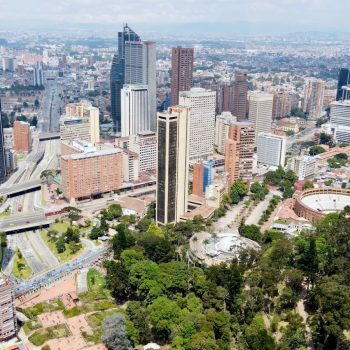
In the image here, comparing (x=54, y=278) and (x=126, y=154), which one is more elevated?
(x=126, y=154)

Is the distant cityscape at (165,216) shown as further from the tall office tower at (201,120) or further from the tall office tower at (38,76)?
the tall office tower at (38,76)

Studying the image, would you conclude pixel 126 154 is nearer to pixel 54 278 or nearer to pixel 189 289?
pixel 54 278

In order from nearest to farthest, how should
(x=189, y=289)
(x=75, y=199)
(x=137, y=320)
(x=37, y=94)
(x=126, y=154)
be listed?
(x=137, y=320) → (x=189, y=289) → (x=75, y=199) → (x=126, y=154) → (x=37, y=94)

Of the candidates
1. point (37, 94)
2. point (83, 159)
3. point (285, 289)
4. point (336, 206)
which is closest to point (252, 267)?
point (285, 289)

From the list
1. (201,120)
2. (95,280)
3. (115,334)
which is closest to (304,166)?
(201,120)

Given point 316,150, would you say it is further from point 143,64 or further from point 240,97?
point 143,64

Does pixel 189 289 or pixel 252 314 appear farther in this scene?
pixel 189 289

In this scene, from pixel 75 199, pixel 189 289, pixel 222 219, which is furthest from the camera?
pixel 75 199
